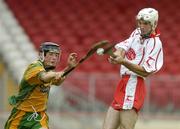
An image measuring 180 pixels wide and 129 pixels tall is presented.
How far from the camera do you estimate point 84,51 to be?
15.0m

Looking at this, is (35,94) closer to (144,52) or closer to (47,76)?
(47,76)

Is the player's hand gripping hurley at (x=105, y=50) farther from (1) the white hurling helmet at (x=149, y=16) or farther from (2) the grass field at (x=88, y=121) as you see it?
(2) the grass field at (x=88, y=121)

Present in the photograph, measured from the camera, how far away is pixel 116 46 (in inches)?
315

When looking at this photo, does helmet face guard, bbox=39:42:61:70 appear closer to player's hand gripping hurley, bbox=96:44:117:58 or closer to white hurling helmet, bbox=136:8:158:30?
player's hand gripping hurley, bbox=96:44:117:58

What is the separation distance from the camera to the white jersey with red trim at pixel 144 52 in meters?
7.84

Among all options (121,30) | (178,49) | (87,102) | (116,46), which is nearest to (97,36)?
(121,30)

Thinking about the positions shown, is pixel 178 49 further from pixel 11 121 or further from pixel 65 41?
pixel 11 121

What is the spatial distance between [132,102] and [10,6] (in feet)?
28.7

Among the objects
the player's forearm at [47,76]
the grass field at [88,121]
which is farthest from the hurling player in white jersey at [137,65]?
the grass field at [88,121]

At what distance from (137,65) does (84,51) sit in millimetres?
7289

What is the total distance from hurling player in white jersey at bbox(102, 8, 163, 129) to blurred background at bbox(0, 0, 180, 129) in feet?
14.3

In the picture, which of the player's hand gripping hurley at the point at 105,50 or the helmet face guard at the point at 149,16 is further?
the helmet face guard at the point at 149,16

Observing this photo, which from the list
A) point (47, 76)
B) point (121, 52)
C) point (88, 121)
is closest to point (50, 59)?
point (47, 76)

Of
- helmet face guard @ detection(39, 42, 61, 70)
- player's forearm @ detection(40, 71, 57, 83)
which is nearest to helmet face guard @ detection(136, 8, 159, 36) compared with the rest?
helmet face guard @ detection(39, 42, 61, 70)
